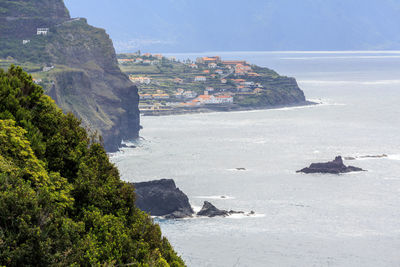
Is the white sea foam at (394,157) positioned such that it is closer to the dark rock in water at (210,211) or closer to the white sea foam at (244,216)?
the white sea foam at (244,216)

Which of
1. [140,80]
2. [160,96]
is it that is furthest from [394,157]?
[140,80]

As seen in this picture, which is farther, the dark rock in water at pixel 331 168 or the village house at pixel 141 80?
the village house at pixel 141 80

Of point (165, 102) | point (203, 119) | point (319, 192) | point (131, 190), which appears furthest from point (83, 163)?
point (165, 102)

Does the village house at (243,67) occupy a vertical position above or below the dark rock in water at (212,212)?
above

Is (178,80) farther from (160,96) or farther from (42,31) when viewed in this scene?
(42,31)

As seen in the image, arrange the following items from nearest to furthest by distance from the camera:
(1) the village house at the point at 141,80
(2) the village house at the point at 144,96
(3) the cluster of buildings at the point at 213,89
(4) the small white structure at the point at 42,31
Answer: (4) the small white structure at the point at 42,31
(2) the village house at the point at 144,96
(3) the cluster of buildings at the point at 213,89
(1) the village house at the point at 141,80

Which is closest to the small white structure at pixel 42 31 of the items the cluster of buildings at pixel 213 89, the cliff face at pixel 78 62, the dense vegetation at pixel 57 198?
the cliff face at pixel 78 62
